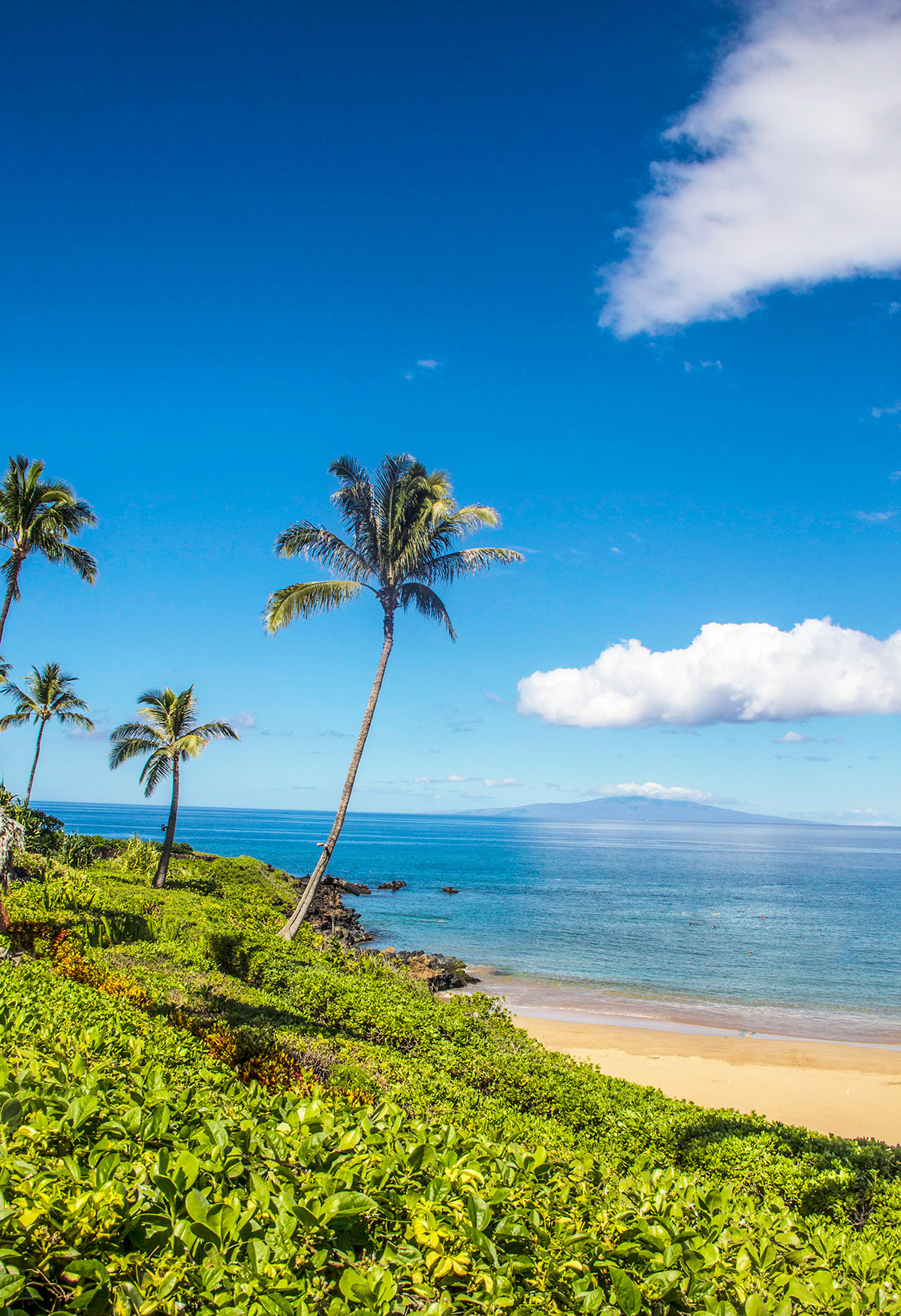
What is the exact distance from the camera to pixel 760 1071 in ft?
50.6

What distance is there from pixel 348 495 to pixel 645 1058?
51.4 feet

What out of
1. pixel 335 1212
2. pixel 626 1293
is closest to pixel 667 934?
pixel 626 1293

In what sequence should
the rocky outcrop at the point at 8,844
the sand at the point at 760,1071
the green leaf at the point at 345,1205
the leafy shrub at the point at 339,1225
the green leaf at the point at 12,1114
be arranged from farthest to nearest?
the sand at the point at 760,1071 < the rocky outcrop at the point at 8,844 < the green leaf at the point at 12,1114 < the green leaf at the point at 345,1205 < the leafy shrub at the point at 339,1225

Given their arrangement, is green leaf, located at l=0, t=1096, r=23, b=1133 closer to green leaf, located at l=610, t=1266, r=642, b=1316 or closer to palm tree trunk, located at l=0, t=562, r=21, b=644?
green leaf, located at l=610, t=1266, r=642, b=1316

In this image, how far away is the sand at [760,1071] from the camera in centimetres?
1288

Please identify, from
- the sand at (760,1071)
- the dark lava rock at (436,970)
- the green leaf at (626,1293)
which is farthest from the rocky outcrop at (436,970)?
the green leaf at (626,1293)

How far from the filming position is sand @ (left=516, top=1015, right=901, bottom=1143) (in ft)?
42.3

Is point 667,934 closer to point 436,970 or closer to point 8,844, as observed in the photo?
point 436,970

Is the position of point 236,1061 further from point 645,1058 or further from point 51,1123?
point 645,1058

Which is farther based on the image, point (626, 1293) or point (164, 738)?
point (164, 738)

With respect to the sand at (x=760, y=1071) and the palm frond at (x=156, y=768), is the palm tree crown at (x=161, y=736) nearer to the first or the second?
the palm frond at (x=156, y=768)

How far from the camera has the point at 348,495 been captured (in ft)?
61.6

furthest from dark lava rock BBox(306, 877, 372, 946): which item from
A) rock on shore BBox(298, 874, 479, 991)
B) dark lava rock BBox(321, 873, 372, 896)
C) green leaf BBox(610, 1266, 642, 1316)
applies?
green leaf BBox(610, 1266, 642, 1316)

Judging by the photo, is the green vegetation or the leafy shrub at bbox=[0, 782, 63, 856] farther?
the leafy shrub at bbox=[0, 782, 63, 856]
